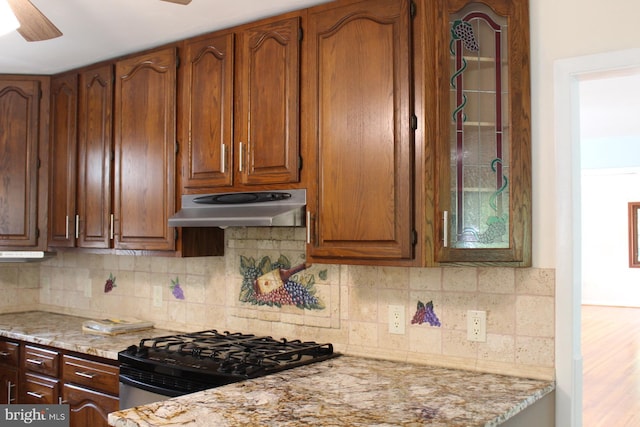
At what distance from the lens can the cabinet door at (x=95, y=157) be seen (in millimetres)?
3420

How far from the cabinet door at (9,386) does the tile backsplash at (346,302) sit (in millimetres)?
595

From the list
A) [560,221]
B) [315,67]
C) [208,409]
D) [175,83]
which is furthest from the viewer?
[175,83]

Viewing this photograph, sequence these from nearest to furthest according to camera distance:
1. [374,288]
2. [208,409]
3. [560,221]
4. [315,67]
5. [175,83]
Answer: [208,409] < [560,221] < [315,67] < [374,288] < [175,83]

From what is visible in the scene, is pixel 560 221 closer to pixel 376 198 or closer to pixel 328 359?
pixel 376 198

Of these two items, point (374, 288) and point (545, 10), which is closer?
point (545, 10)

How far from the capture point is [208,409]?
1883 millimetres

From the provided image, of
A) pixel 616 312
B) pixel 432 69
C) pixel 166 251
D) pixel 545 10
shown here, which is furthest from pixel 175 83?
pixel 616 312

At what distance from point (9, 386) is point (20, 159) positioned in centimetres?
138

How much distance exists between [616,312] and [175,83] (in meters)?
9.51

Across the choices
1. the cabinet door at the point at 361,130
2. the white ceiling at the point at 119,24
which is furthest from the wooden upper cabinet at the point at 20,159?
the cabinet door at the point at 361,130

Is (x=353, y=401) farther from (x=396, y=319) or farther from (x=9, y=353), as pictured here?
(x=9, y=353)

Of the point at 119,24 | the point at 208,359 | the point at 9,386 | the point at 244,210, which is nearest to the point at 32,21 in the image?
the point at 119,24

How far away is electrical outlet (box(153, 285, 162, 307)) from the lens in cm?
361

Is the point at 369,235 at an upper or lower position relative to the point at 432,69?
lower
